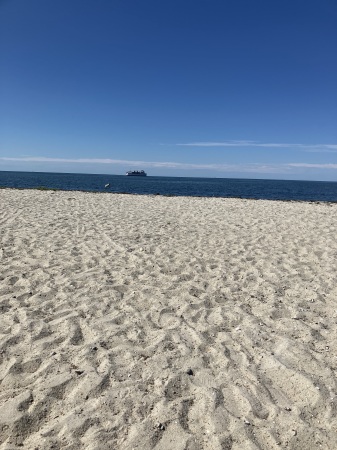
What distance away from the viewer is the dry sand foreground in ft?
9.37

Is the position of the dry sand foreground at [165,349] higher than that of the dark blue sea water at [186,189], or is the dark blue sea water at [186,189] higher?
the dry sand foreground at [165,349]

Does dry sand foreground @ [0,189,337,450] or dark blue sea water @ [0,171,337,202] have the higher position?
dry sand foreground @ [0,189,337,450]

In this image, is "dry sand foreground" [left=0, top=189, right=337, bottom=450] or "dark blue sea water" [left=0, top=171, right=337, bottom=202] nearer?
"dry sand foreground" [left=0, top=189, right=337, bottom=450]

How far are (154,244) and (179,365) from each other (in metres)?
5.36

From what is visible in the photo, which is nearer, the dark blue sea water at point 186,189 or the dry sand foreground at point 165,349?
the dry sand foreground at point 165,349

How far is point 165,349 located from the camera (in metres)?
4.01

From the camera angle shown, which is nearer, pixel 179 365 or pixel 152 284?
pixel 179 365

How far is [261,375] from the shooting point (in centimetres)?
363

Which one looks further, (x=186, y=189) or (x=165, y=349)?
(x=186, y=189)

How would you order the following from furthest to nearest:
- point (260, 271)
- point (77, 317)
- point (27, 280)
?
1. point (260, 271)
2. point (27, 280)
3. point (77, 317)

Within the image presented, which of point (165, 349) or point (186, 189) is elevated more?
point (165, 349)

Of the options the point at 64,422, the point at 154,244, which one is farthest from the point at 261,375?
the point at 154,244

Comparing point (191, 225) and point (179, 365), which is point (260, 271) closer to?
point (179, 365)

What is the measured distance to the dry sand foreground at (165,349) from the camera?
112 inches
